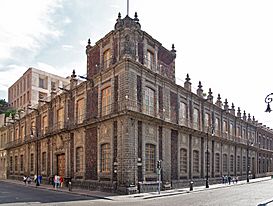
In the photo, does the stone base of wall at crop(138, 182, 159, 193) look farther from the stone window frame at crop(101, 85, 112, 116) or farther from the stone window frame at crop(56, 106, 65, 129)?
the stone window frame at crop(56, 106, 65, 129)

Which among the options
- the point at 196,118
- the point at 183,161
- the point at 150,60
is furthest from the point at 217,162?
the point at 150,60

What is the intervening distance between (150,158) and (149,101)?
15.6ft

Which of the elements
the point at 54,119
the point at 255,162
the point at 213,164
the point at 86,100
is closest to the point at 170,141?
the point at 86,100

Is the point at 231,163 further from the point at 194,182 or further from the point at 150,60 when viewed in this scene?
the point at 150,60

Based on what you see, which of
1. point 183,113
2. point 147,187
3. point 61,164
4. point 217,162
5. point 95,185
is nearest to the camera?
point 147,187

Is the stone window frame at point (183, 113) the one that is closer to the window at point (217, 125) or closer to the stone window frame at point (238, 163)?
the window at point (217, 125)

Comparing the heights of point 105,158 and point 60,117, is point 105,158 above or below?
below

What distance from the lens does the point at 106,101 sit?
95.9 feet

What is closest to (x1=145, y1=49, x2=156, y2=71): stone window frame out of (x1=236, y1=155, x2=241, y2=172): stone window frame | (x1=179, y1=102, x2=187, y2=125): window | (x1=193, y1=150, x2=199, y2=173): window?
(x1=179, y1=102, x2=187, y2=125): window

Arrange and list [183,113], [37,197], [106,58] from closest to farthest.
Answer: [37,197]
[106,58]
[183,113]

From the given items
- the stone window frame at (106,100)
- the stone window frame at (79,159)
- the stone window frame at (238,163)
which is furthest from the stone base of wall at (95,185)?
the stone window frame at (238,163)

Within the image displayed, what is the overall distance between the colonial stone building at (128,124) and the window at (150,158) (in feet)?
0.26

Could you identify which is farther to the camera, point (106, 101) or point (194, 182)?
point (194, 182)

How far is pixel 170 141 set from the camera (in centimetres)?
3172
